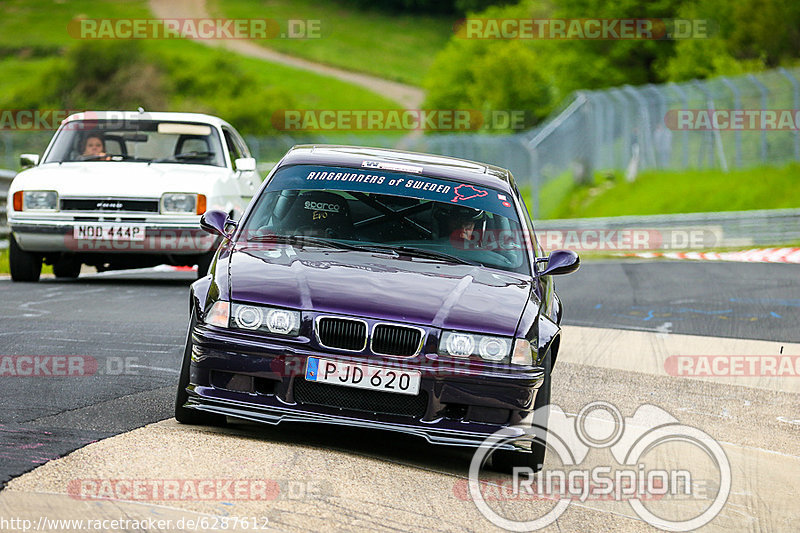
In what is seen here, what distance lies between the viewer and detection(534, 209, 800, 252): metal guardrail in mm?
24364

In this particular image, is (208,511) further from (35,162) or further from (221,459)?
(35,162)

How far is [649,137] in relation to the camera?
1420 inches

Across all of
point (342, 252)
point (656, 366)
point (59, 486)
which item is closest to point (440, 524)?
point (59, 486)

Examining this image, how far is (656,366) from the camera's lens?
9.58 meters

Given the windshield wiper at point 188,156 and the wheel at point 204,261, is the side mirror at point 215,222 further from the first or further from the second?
the windshield wiper at point 188,156

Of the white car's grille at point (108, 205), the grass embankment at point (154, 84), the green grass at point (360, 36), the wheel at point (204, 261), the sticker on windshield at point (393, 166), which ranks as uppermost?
the green grass at point (360, 36)

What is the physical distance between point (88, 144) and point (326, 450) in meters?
8.30

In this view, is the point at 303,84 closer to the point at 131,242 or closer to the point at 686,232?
the point at 686,232

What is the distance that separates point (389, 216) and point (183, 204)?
5.69 meters

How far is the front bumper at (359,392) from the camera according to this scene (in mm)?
5613

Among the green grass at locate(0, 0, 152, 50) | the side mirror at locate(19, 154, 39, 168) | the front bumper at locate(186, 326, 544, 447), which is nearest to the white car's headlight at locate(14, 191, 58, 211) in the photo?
the side mirror at locate(19, 154, 39, 168)

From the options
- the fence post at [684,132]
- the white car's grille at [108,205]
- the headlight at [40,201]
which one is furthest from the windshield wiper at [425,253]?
the fence post at [684,132]

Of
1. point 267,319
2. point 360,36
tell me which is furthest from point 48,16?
point 267,319

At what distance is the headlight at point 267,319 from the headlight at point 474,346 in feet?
2.15
